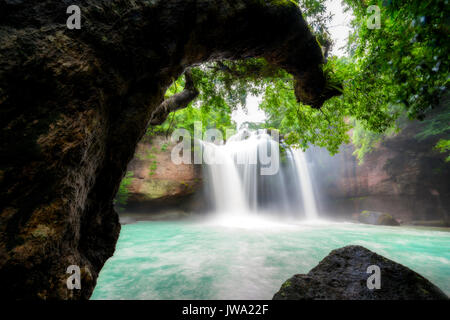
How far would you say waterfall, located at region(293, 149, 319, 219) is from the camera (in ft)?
64.6

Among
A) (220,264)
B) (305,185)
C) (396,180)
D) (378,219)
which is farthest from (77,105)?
(396,180)

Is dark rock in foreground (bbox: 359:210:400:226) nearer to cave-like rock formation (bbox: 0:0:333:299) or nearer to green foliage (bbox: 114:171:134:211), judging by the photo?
cave-like rock formation (bbox: 0:0:333:299)

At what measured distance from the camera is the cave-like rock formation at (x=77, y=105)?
1.56 metres

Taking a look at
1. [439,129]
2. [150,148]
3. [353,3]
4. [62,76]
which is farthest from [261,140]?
[62,76]

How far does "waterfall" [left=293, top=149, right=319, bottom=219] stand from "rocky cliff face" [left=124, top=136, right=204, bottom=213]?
1043cm

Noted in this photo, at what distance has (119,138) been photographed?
272 centimetres

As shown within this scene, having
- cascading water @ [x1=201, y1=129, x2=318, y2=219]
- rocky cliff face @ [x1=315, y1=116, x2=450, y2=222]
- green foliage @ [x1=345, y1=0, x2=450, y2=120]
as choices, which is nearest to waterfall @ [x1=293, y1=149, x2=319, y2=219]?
cascading water @ [x1=201, y1=129, x2=318, y2=219]

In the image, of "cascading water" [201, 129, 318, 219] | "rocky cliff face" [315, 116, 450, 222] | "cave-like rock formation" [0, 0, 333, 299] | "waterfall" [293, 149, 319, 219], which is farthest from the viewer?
"waterfall" [293, 149, 319, 219]

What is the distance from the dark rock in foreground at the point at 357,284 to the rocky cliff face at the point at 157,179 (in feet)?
40.1

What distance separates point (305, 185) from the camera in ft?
65.5

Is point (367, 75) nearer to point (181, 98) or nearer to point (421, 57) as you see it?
point (421, 57)

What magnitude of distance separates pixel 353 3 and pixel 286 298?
665 cm

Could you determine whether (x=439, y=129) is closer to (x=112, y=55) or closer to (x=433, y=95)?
(x=433, y=95)

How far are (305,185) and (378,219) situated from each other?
20.7 ft
